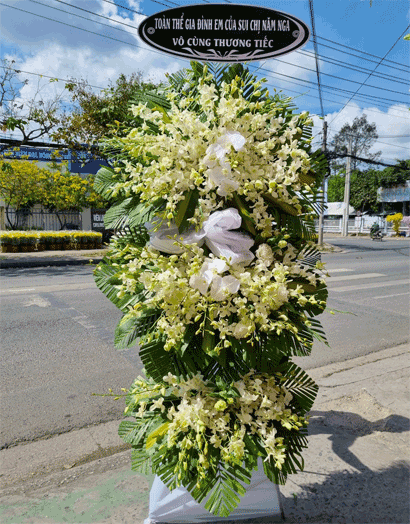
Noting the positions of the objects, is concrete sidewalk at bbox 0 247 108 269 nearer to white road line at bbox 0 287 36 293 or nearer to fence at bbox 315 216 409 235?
white road line at bbox 0 287 36 293

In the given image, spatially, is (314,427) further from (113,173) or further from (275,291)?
(113,173)

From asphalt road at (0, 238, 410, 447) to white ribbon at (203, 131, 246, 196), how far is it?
4.52 ft

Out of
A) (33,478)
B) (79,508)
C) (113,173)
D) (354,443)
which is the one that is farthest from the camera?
(354,443)

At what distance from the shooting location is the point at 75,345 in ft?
15.6

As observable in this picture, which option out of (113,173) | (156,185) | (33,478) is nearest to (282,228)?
(156,185)

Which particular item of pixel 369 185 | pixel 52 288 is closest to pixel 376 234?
pixel 369 185

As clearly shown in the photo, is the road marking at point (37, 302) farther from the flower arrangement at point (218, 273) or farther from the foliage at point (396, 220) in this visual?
the foliage at point (396, 220)

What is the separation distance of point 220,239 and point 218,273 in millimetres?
135

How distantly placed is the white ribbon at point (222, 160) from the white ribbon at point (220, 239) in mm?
90

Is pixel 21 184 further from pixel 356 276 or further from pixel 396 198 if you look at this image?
pixel 396 198

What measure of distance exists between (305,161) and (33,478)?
2.34 meters

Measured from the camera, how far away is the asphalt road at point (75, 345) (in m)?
3.31

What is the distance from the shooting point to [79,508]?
82.4 inches

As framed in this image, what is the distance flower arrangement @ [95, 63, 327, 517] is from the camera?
1.49 metres
